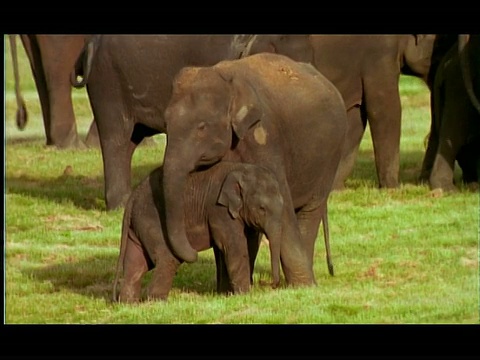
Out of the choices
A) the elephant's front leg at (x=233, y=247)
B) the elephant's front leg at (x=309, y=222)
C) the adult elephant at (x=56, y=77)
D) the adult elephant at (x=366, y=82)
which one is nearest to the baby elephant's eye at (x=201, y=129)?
the elephant's front leg at (x=233, y=247)

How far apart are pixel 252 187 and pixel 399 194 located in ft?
20.5

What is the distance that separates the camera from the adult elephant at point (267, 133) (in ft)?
39.5

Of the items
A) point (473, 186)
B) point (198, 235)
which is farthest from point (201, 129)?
point (473, 186)

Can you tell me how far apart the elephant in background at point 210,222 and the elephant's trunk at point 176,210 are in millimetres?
115

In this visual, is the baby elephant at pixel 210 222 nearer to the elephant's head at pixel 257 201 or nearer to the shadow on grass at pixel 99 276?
the elephant's head at pixel 257 201

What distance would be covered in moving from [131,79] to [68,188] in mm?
3023

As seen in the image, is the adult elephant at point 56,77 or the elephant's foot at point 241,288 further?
the adult elephant at point 56,77

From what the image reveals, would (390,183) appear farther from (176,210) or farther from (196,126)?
(176,210)

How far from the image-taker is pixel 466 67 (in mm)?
17297

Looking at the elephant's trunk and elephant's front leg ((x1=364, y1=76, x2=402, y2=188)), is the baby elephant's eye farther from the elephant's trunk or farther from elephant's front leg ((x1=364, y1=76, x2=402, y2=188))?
elephant's front leg ((x1=364, y1=76, x2=402, y2=188))

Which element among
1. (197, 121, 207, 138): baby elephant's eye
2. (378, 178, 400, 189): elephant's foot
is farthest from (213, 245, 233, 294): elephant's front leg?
(378, 178, 400, 189): elephant's foot

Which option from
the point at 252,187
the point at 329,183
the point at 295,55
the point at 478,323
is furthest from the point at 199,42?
the point at 478,323

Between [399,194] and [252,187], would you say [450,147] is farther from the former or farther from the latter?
[252,187]

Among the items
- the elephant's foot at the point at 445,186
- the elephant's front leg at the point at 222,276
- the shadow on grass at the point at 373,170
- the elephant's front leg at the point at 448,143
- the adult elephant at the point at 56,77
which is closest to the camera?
the elephant's front leg at the point at 222,276
